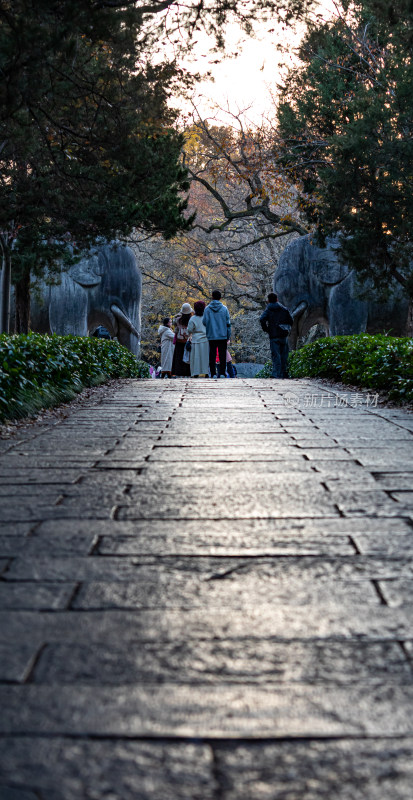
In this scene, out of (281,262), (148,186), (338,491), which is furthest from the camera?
(281,262)

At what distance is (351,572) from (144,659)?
1.02 m

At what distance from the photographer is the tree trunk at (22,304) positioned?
1727 centimetres

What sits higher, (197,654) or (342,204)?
(342,204)

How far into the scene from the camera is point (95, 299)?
A: 20797 mm

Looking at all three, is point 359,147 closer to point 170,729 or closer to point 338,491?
point 338,491

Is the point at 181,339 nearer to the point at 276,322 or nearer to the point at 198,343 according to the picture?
the point at 198,343

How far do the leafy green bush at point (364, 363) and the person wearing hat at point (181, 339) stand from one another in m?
2.65

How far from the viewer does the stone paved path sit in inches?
68.7

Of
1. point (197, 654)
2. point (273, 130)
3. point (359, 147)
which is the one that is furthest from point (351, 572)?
point (273, 130)

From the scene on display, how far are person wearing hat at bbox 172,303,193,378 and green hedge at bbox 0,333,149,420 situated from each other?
14.0ft

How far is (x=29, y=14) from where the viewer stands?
5.96 m

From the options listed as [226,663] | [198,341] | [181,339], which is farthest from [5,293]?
[226,663]

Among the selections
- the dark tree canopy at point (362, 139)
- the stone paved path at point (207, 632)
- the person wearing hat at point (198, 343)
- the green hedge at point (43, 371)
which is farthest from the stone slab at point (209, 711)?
the person wearing hat at point (198, 343)

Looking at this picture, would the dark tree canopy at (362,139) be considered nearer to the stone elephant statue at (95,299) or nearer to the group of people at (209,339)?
the group of people at (209,339)
